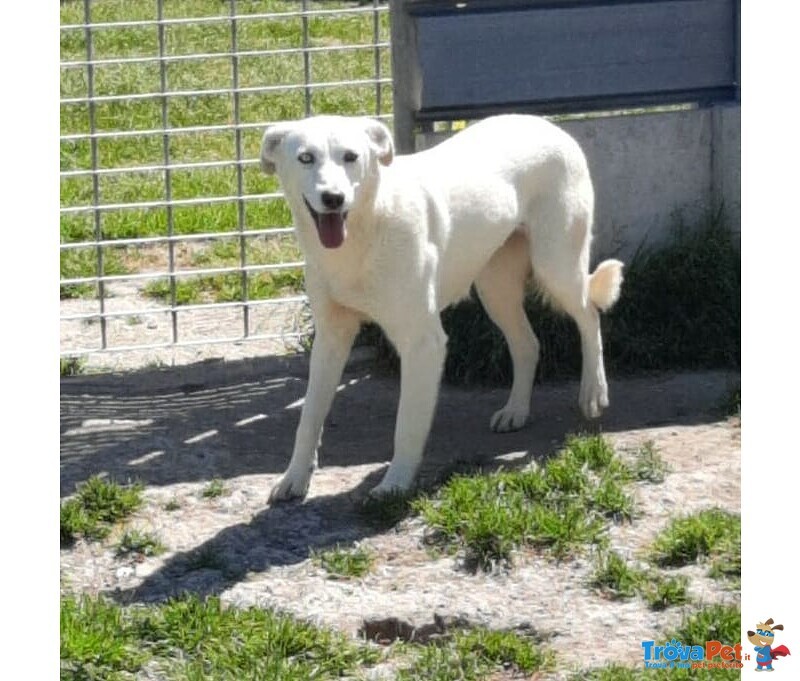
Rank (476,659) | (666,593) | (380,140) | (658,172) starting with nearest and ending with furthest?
(476,659) < (666,593) < (380,140) < (658,172)

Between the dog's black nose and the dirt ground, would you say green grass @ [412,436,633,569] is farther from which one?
the dog's black nose

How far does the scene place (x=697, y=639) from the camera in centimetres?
566

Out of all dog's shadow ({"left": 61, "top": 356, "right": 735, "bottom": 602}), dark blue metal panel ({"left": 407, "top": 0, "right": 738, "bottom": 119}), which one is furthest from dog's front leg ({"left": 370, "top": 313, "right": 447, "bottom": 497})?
dark blue metal panel ({"left": 407, "top": 0, "right": 738, "bottom": 119})

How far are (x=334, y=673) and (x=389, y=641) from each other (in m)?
0.32

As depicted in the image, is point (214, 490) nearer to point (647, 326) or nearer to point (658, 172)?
point (647, 326)

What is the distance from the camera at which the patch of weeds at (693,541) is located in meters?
6.31

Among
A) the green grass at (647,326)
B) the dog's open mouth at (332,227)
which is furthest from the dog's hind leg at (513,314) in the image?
the dog's open mouth at (332,227)

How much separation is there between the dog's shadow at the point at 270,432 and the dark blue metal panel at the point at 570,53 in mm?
1363

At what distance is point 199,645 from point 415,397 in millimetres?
1606

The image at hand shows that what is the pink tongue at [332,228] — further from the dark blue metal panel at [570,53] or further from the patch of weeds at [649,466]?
the dark blue metal panel at [570,53]

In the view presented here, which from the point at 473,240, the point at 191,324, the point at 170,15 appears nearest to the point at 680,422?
the point at 473,240

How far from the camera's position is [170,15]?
1354 cm

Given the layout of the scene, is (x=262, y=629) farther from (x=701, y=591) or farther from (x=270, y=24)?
(x=270, y=24)

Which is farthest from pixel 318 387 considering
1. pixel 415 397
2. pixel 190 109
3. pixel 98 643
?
pixel 190 109
